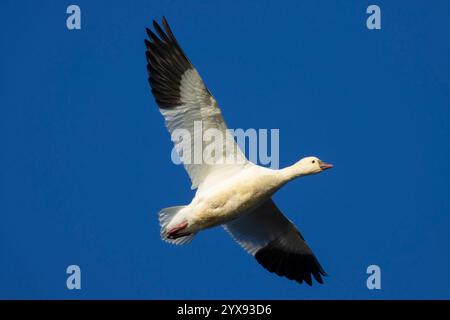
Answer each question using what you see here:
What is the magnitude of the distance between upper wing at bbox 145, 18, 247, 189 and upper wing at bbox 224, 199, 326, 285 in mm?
994

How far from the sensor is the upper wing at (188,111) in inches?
394

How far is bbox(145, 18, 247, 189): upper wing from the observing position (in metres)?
10.0

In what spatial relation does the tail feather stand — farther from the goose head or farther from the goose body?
the goose head

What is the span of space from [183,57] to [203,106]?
2.07 ft

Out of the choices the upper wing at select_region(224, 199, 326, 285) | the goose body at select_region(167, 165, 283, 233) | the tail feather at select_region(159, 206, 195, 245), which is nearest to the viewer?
the goose body at select_region(167, 165, 283, 233)

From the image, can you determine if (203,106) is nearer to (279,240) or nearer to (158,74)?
(158,74)

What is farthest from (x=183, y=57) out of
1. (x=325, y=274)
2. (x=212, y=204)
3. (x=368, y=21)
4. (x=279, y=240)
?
(x=368, y=21)

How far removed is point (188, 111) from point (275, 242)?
2.15 meters

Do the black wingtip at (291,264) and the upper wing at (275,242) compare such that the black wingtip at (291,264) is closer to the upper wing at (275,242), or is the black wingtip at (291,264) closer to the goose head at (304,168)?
the upper wing at (275,242)

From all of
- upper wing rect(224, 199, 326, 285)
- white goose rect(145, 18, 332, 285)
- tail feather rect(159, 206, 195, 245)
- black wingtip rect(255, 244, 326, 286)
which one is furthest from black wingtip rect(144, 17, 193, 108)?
black wingtip rect(255, 244, 326, 286)

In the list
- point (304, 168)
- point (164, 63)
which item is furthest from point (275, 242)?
point (164, 63)

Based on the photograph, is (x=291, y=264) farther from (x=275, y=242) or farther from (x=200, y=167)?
(x=200, y=167)

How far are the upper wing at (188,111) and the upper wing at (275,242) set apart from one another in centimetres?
99

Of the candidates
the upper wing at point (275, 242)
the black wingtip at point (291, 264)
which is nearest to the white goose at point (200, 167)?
the upper wing at point (275, 242)
